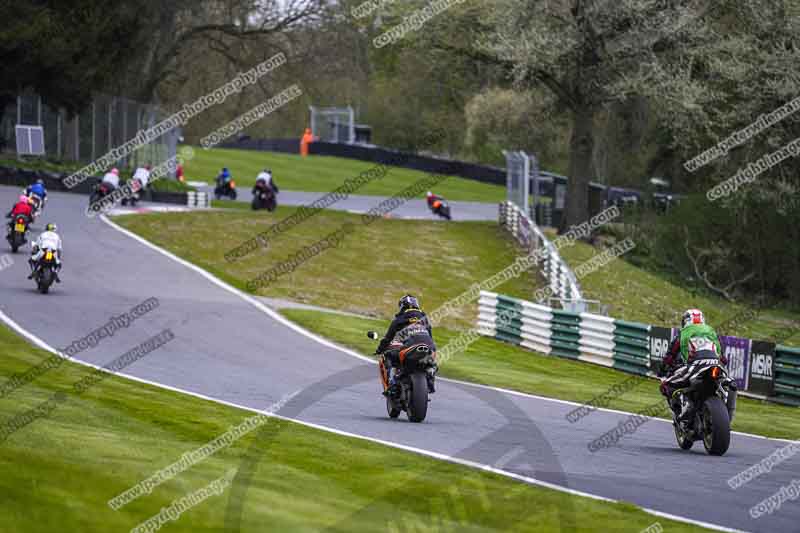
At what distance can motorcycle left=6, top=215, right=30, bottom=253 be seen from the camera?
27.3m

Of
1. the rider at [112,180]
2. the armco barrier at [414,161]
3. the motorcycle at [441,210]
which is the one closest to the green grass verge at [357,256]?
the rider at [112,180]

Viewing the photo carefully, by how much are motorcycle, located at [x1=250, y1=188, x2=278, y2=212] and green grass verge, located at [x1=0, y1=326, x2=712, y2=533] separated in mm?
28030

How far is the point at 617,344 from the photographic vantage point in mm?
22000

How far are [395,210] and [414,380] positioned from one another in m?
36.2

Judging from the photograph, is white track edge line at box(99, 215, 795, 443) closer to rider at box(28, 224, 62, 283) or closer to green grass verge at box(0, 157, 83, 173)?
rider at box(28, 224, 62, 283)

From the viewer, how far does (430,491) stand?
9.47 m

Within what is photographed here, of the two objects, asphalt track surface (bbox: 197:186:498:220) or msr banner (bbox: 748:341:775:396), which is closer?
msr banner (bbox: 748:341:775:396)

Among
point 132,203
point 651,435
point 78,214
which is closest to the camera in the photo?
point 651,435

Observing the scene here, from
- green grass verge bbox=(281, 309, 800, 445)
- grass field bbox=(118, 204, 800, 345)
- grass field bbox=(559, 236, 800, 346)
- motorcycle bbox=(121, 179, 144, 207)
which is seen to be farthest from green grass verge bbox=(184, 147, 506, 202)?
green grass verge bbox=(281, 309, 800, 445)

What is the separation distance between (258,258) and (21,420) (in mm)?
20982

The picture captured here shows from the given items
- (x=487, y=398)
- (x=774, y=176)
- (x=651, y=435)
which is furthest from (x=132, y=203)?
(x=651, y=435)

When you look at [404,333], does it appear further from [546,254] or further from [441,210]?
[441,210]

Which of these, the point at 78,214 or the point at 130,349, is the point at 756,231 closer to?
the point at 78,214

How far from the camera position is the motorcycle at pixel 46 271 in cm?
2356
